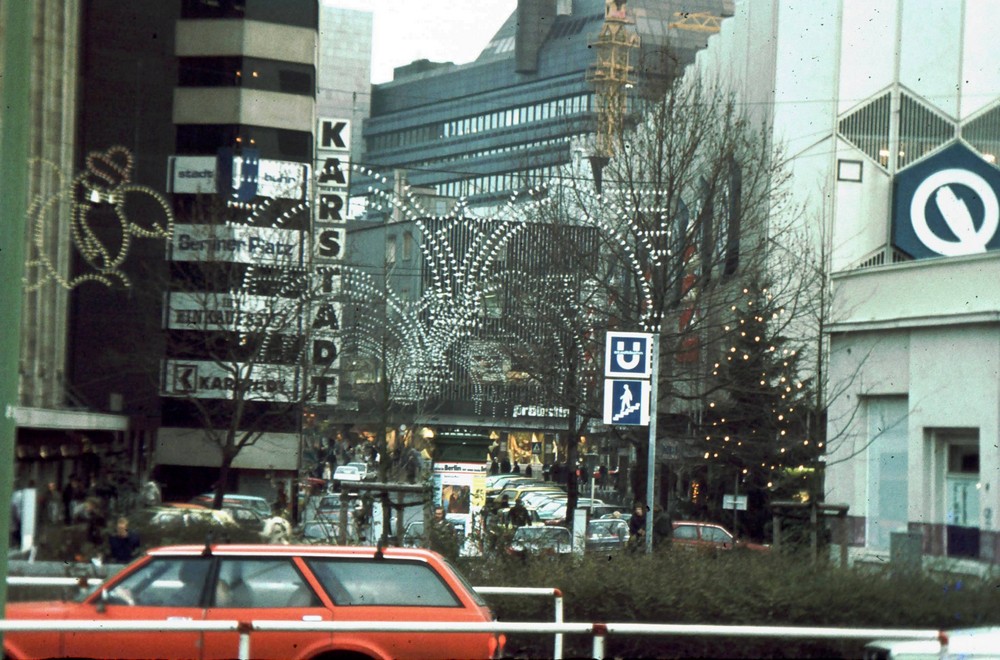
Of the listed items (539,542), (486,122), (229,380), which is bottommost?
(539,542)

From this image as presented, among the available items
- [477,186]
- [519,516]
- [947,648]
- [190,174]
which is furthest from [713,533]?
[477,186]

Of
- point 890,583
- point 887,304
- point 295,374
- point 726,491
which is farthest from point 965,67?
point 890,583

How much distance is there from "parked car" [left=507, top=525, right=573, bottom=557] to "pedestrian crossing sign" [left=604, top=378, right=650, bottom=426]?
5.01ft

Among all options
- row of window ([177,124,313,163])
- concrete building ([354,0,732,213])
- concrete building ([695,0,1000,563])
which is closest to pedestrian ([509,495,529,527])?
concrete building ([695,0,1000,563])

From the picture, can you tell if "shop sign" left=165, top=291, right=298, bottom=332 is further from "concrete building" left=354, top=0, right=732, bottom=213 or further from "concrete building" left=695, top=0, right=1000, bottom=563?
"concrete building" left=354, top=0, right=732, bottom=213

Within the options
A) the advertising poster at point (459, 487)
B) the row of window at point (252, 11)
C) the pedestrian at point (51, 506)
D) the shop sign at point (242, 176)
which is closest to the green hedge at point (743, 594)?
the advertising poster at point (459, 487)

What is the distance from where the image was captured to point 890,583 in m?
15.5

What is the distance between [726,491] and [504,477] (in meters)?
21.4

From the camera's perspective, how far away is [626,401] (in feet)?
59.0

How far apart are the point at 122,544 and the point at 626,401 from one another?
6487 millimetres

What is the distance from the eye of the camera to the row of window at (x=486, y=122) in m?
143

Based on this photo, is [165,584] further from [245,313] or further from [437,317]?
[437,317]

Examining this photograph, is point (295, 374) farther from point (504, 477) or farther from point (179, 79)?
point (504, 477)

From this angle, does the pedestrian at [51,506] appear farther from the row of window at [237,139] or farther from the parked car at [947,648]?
the row of window at [237,139]
